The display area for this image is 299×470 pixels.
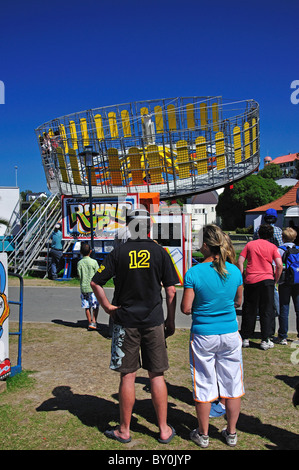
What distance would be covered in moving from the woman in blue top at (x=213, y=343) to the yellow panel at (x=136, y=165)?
12335 mm

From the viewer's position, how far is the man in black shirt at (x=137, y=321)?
3256 millimetres

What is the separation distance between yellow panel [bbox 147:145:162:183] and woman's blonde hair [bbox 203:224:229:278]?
1188 centimetres

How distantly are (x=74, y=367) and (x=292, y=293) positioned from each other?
11.9 ft

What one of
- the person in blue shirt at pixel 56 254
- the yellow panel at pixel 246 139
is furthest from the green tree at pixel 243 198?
the person in blue shirt at pixel 56 254

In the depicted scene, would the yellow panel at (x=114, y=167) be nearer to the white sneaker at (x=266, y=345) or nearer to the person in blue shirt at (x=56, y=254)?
the person in blue shirt at (x=56, y=254)

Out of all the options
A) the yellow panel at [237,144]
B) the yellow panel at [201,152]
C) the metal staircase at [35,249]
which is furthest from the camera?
the yellow panel at [237,144]

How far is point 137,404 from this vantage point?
4.05 meters

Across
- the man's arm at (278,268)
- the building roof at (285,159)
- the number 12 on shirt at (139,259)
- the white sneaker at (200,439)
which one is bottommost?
the white sneaker at (200,439)

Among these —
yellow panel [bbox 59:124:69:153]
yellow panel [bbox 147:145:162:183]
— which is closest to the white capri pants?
yellow panel [bbox 147:145:162:183]

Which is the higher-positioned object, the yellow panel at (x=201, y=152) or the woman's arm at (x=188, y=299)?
the yellow panel at (x=201, y=152)

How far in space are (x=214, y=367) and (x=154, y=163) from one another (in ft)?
41.6

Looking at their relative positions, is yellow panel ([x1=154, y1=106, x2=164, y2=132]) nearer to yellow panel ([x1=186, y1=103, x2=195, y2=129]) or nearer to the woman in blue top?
yellow panel ([x1=186, y1=103, x2=195, y2=129])

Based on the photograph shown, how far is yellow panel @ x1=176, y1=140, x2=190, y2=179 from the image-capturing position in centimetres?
1486

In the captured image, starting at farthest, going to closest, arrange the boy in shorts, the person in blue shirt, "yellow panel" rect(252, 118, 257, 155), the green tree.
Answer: the green tree, "yellow panel" rect(252, 118, 257, 155), the person in blue shirt, the boy in shorts
